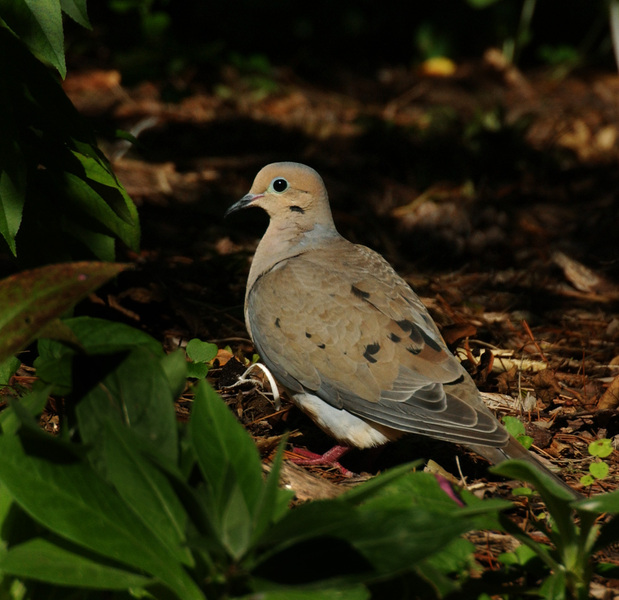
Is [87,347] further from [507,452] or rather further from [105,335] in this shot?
[507,452]

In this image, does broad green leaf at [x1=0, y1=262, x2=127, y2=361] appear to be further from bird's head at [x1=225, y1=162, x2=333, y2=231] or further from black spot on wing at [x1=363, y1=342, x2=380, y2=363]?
bird's head at [x1=225, y1=162, x2=333, y2=231]

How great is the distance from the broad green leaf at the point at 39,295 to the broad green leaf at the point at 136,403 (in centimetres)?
21

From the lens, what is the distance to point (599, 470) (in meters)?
3.00

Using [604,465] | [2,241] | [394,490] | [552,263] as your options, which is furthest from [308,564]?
[552,263]

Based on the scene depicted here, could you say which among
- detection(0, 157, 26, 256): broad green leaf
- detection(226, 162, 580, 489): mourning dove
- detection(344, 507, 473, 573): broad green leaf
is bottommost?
detection(226, 162, 580, 489): mourning dove

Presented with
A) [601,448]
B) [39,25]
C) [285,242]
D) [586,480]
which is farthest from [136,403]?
[285,242]

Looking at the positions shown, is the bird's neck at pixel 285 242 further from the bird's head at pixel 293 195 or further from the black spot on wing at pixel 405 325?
the black spot on wing at pixel 405 325

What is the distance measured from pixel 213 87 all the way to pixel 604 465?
5656 mm

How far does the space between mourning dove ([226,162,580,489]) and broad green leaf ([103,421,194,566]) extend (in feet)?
4.76

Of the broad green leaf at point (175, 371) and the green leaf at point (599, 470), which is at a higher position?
the broad green leaf at point (175, 371)

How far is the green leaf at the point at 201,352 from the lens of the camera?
11.6 feet

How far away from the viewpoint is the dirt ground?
12.1ft

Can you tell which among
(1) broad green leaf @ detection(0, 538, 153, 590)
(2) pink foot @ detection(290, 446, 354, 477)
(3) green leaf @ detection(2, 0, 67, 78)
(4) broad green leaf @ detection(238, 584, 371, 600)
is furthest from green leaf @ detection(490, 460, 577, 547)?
(3) green leaf @ detection(2, 0, 67, 78)

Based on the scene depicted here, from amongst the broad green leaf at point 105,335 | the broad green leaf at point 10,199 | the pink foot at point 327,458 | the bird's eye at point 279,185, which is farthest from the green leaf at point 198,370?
the broad green leaf at point 105,335
